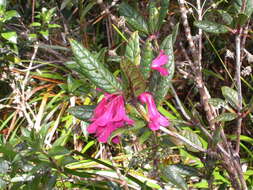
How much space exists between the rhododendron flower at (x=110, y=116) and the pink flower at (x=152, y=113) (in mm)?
43

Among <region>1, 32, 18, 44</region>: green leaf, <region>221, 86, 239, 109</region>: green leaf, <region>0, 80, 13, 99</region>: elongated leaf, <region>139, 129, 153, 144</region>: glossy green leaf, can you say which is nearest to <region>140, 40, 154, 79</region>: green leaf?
<region>139, 129, 153, 144</region>: glossy green leaf

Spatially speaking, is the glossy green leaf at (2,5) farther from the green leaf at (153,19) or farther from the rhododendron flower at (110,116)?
the rhododendron flower at (110,116)

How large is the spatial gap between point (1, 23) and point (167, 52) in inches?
51.2

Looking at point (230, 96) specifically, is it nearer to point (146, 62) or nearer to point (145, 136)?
point (145, 136)

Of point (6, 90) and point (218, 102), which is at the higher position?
point (218, 102)

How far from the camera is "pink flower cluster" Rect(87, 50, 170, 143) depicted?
866 mm

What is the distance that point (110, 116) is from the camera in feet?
2.86

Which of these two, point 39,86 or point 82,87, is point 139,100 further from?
point 39,86

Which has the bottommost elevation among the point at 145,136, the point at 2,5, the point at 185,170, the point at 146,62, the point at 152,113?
the point at 185,170

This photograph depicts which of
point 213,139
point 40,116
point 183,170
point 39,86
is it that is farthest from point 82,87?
point 39,86

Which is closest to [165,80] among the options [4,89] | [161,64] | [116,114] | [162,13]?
[161,64]

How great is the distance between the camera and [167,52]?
1.01m

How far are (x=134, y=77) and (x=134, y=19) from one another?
0.52 meters

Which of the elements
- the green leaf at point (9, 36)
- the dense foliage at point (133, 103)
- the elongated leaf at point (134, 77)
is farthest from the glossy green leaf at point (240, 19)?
the green leaf at point (9, 36)
